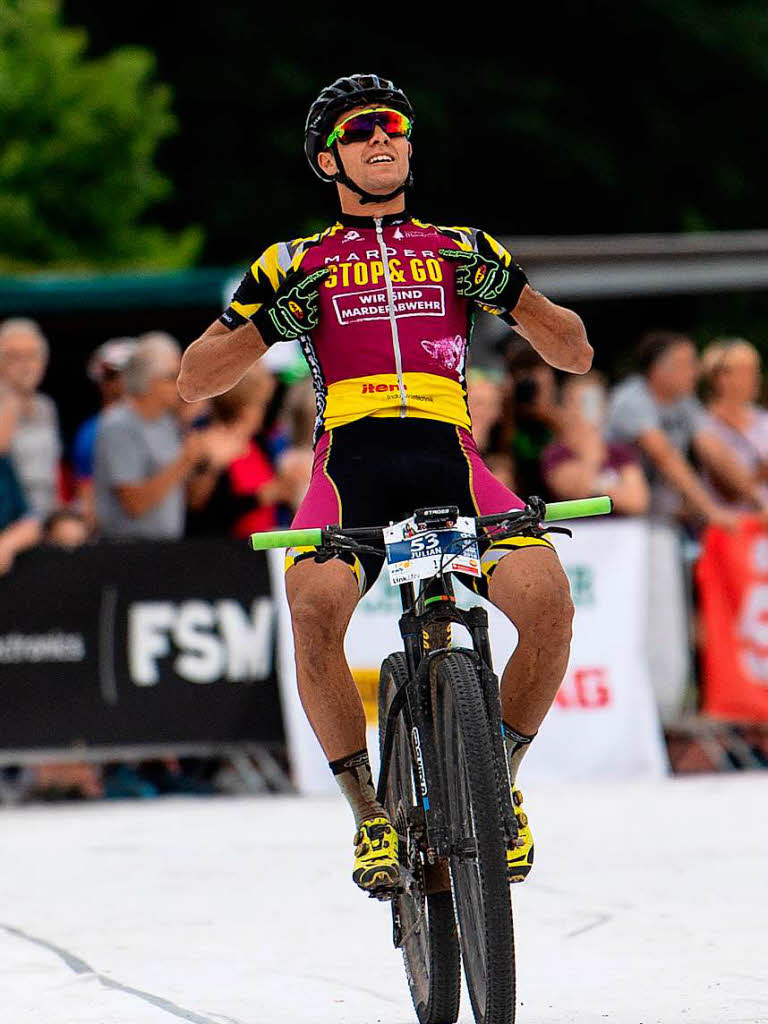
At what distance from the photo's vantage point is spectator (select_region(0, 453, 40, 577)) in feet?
34.3

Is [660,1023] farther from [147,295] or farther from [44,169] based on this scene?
[44,169]

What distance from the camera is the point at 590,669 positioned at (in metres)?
10.7

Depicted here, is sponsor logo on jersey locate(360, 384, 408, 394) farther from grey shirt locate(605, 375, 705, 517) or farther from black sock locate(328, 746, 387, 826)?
grey shirt locate(605, 375, 705, 517)

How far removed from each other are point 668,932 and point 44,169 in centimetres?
1793

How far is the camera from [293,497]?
35.4 feet

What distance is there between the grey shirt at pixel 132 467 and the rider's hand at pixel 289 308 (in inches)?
208

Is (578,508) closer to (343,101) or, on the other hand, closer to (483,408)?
(343,101)

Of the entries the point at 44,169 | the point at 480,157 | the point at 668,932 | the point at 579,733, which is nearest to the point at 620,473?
the point at 579,733

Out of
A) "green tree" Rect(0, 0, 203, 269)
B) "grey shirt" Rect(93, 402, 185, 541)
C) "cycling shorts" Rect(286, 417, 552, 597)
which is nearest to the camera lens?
"cycling shorts" Rect(286, 417, 552, 597)

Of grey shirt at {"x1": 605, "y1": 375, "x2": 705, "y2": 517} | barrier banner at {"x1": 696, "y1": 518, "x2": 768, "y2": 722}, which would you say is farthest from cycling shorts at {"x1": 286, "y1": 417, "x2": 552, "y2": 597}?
grey shirt at {"x1": 605, "y1": 375, "x2": 705, "y2": 517}

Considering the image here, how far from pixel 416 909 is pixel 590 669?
5.39 metres

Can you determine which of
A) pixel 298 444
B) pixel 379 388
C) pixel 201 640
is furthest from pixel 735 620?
pixel 379 388

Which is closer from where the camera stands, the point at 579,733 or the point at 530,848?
the point at 530,848

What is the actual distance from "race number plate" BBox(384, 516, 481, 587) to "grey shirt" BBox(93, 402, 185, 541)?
5583mm
